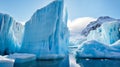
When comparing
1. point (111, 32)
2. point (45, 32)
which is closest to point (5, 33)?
point (45, 32)

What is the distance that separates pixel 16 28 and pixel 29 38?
682cm

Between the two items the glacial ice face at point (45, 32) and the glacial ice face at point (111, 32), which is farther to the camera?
the glacial ice face at point (111, 32)

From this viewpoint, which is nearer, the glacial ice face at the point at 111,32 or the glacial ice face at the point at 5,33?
the glacial ice face at the point at 5,33

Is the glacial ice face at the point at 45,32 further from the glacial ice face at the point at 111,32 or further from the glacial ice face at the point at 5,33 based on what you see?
the glacial ice face at the point at 111,32

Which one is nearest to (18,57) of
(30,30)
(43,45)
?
(43,45)

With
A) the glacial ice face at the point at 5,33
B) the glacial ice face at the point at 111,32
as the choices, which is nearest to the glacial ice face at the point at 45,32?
the glacial ice face at the point at 5,33

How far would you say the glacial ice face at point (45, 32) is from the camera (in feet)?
50.7

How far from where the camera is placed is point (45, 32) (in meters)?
15.9

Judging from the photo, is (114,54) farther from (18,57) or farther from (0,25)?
(0,25)

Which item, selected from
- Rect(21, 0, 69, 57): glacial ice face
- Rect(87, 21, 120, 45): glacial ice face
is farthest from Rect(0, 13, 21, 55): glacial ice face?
Rect(87, 21, 120, 45): glacial ice face

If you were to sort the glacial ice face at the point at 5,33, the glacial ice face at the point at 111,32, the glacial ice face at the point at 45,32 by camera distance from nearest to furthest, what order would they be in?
the glacial ice face at the point at 45,32 → the glacial ice face at the point at 5,33 → the glacial ice face at the point at 111,32

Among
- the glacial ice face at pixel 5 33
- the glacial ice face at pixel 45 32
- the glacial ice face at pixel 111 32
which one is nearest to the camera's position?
the glacial ice face at pixel 45 32

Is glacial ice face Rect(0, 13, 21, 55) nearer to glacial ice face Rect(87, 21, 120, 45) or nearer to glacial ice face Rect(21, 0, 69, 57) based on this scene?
glacial ice face Rect(21, 0, 69, 57)

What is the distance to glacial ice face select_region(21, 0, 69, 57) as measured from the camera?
15.5 meters
